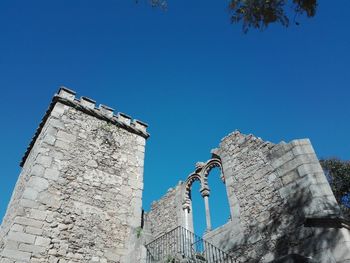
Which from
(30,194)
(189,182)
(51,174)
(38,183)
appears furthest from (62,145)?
(189,182)

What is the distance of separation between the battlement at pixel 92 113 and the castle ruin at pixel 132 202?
0.11 feet

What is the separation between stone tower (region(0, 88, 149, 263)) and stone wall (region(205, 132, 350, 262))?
2.74m

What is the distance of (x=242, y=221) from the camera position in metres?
7.54

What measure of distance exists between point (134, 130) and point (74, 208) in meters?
3.69

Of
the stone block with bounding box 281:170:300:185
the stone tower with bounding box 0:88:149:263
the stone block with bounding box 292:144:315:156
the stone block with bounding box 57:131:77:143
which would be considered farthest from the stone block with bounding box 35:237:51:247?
the stone block with bounding box 292:144:315:156

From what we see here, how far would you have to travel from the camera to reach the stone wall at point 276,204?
19.2 feet

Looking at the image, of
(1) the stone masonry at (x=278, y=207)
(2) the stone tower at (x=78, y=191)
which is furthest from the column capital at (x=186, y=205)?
(1) the stone masonry at (x=278, y=207)

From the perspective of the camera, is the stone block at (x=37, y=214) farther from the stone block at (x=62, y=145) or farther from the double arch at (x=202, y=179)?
the double arch at (x=202, y=179)

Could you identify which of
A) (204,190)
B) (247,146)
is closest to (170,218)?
(204,190)

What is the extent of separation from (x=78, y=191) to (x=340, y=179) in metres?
13.3

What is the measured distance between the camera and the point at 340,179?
15523mm

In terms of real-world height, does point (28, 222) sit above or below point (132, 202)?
below

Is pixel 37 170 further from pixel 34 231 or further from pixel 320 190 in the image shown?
pixel 320 190

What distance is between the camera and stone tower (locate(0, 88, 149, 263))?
6.96 metres
